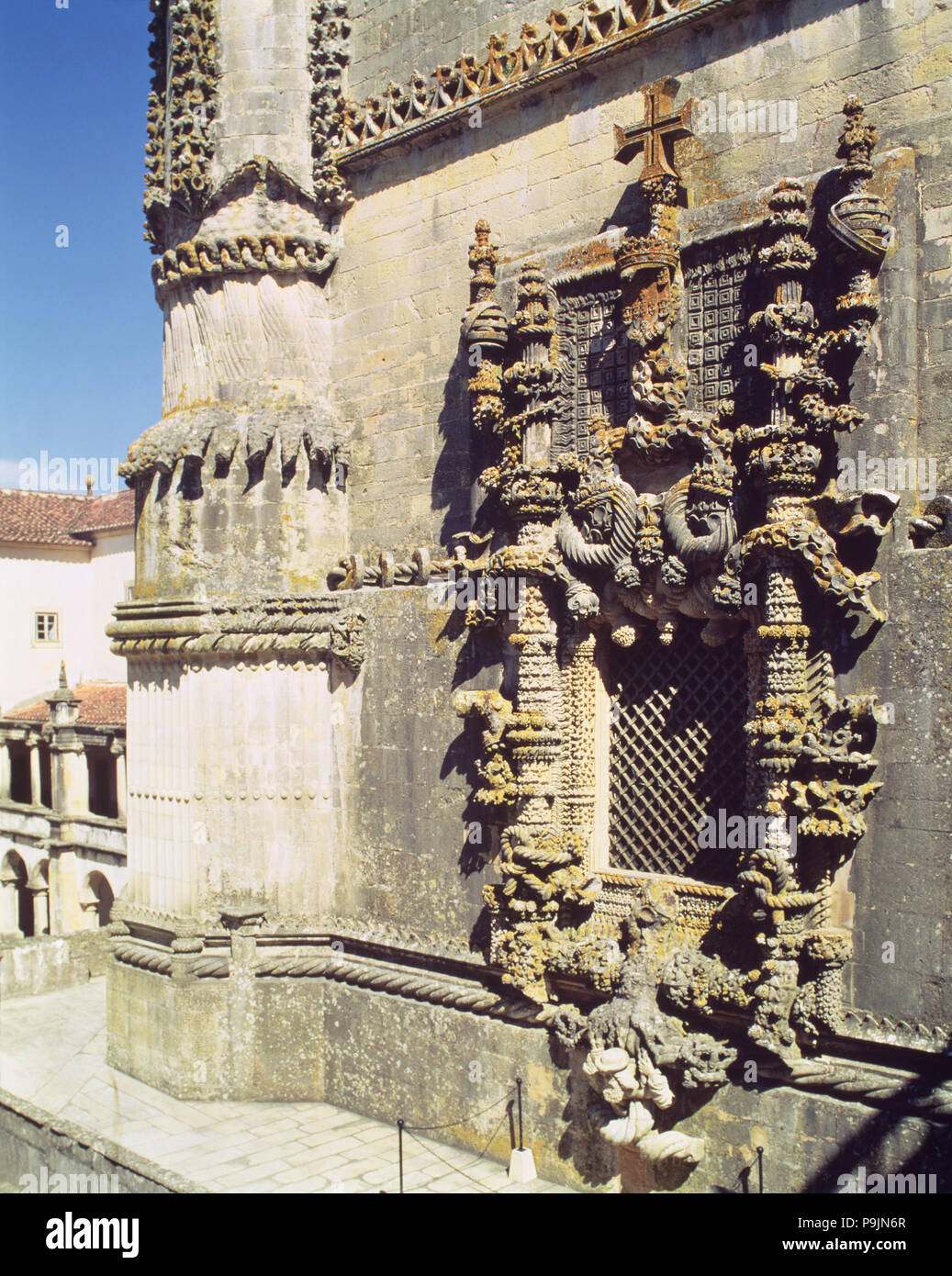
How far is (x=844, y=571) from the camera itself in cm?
798

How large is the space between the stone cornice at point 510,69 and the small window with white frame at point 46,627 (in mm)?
26085

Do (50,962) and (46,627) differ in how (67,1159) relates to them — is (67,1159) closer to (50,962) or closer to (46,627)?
(50,962)

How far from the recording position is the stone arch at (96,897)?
25906mm

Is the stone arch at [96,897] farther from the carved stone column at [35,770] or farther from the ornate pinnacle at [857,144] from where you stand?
the ornate pinnacle at [857,144]

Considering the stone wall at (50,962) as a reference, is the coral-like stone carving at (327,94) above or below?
above

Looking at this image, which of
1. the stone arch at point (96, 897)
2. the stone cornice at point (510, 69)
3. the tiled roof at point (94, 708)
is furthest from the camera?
the tiled roof at point (94, 708)

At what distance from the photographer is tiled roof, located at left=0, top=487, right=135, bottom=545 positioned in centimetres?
3494

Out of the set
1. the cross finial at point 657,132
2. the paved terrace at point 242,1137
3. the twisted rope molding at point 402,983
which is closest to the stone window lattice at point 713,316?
the cross finial at point 657,132

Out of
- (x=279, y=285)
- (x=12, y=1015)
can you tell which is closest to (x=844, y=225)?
(x=279, y=285)

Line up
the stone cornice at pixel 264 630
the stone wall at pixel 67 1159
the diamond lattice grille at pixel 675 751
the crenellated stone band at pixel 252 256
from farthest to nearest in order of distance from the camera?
1. the crenellated stone band at pixel 252 256
2. the stone cornice at pixel 264 630
3. the diamond lattice grille at pixel 675 751
4. the stone wall at pixel 67 1159

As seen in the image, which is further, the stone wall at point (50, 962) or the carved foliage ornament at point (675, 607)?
the stone wall at point (50, 962)

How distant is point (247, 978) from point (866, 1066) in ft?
19.6

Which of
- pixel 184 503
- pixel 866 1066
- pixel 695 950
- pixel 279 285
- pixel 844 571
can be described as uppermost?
pixel 279 285
